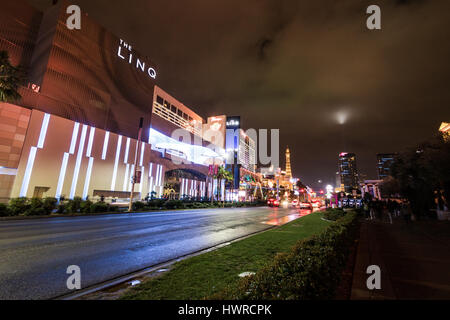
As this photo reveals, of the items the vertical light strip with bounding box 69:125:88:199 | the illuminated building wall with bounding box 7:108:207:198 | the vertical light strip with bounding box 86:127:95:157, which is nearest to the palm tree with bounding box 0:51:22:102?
the illuminated building wall with bounding box 7:108:207:198

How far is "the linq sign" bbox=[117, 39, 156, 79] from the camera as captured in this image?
50.1 m

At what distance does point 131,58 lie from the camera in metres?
52.7

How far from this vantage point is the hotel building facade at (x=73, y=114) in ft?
93.7

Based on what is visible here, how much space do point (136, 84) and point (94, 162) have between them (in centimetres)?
2618

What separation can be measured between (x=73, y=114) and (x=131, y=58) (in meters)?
24.3

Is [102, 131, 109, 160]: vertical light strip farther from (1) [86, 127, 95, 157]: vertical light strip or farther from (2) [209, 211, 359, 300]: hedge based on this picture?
(2) [209, 211, 359, 300]: hedge

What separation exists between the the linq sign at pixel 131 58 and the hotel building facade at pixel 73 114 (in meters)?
0.25

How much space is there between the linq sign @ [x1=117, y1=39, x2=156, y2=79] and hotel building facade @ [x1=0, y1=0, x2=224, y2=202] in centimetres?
25

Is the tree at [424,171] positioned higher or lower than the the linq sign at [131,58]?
lower

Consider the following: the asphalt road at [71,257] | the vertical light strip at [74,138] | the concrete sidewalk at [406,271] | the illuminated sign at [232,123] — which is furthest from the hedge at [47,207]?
the illuminated sign at [232,123]

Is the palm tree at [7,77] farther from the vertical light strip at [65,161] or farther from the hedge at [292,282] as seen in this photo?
the hedge at [292,282]

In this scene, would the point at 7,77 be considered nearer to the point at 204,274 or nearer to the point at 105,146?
the point at 105,146
